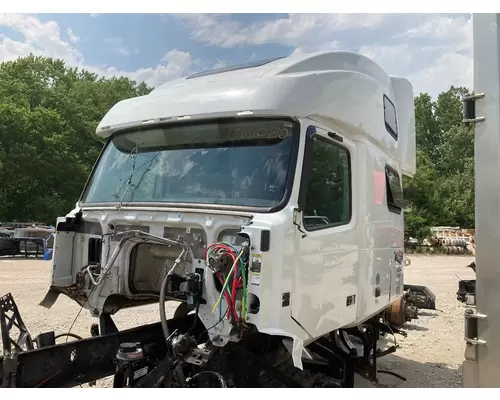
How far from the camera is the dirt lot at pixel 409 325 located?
6.04m

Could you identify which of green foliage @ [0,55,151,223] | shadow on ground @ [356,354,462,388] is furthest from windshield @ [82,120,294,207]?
green foliage @ [0,55,151,223]

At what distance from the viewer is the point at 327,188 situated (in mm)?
4145

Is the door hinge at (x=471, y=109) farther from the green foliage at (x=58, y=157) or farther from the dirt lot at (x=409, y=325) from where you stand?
the green foliage at (x=58, y=157)

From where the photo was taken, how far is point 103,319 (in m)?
4.49

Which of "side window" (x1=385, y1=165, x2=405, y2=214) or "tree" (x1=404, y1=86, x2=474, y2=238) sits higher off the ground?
"tree" (x1=404, y1=86, x2=474, y2=238)

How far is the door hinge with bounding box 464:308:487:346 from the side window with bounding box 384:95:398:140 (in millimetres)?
2701

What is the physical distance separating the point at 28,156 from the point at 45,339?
A: 23993 mm

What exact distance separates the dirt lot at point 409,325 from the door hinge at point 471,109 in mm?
3556

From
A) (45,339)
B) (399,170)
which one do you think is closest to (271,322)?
(45,339)

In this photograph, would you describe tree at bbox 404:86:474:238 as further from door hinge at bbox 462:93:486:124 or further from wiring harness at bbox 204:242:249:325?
wiring harness at bbox 204:242:249:325

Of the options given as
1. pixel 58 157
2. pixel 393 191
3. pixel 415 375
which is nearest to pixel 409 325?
pixel 415 375

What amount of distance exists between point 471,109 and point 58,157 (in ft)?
85.2

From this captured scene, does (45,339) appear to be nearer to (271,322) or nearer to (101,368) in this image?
(101,368)

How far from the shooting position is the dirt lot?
6.04 m
